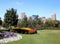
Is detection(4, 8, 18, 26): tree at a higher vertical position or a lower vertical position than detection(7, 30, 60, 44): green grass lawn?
higher

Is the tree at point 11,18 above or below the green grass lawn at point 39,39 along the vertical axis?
above

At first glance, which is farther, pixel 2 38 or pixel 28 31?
pixel 28 31

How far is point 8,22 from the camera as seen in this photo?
47.6 m

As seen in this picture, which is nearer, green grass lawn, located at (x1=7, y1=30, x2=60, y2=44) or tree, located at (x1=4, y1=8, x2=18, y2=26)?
green grass lawn, located at (x1=7, y1=30, x2=60, y2=44)

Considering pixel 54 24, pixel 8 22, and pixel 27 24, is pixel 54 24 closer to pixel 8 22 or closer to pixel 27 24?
pixel 27 24

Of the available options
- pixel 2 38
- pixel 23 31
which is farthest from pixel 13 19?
pixel 2 38

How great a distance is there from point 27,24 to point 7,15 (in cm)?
697

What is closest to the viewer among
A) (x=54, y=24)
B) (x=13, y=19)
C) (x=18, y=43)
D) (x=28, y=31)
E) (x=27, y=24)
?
(x=18, y=43)

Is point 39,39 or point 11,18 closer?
point 39,39

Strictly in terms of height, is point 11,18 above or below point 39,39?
above

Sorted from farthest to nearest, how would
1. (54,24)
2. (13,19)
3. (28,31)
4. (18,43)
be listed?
1. (54,24)
2. (13,19)
3. (28,31)
4. (18,43)

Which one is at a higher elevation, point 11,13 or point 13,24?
point 11,13

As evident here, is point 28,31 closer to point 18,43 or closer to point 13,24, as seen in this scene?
point 18,43

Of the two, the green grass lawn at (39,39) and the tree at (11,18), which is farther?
the tree at (11,18)
